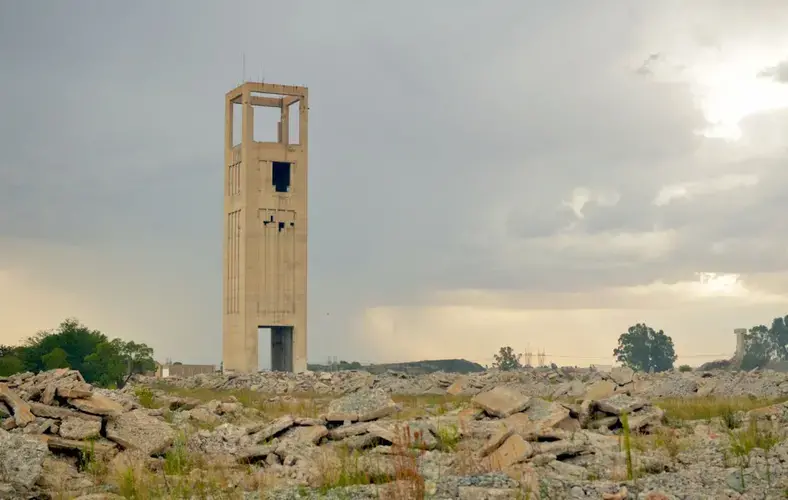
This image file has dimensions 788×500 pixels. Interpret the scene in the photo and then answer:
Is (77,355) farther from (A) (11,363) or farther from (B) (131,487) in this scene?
(B) (131,487)

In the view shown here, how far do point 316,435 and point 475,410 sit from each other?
3645mm

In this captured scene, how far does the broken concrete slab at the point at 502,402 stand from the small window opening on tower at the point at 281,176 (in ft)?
104

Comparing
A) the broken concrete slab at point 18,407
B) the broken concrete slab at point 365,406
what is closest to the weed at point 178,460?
the broken concrete slab at point 365,406

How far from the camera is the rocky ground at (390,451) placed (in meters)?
10.5

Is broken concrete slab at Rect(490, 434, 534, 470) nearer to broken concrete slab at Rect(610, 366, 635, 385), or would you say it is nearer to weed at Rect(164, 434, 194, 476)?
weed at Rect(164, 434, 194, 476)

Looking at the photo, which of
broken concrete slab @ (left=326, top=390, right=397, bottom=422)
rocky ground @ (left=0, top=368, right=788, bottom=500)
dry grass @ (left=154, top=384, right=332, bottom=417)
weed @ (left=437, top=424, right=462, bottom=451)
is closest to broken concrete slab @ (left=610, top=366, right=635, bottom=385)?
dry grass @ (left=154, top=384, right=332, bottom=417)

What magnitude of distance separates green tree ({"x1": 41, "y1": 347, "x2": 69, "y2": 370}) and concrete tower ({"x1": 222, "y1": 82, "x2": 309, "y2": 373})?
7.76 m

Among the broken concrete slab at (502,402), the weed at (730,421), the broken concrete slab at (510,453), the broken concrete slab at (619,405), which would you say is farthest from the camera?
the broken concrete slab at (619,405)

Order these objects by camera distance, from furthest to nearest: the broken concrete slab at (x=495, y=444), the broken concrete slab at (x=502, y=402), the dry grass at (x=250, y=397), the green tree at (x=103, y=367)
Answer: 1. the green tree at (x=103, y=367)
2. the dry grass at (x=250, y=397)
3. the broken concrete slab at (x=502, y=402)
4. the broken concrete slab at (x=495, y=444)

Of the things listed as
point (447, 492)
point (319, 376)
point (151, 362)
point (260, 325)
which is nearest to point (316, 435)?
point (447, 492)

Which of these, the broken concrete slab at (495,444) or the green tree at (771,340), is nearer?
the broken concrete slab at (495,444)

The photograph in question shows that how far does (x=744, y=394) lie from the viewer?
2831cm

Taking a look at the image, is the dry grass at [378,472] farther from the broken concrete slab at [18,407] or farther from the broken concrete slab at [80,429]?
the broken concrete slab at [18,407]

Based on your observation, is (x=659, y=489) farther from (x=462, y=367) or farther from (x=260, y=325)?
(x=462, y=367)
